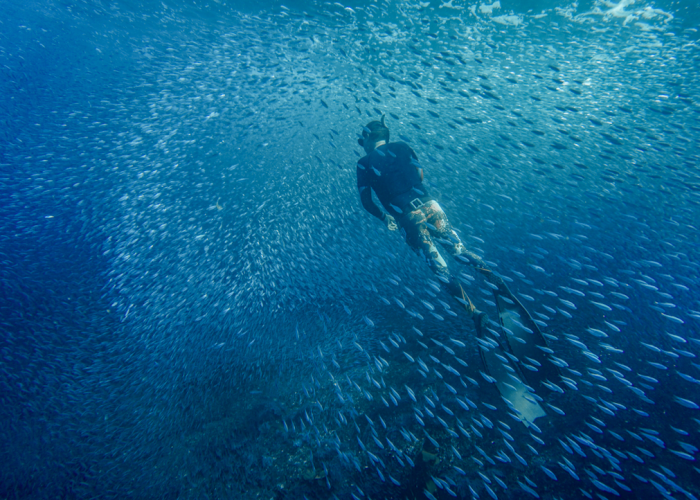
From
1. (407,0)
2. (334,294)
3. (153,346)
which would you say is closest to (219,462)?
(153,346)

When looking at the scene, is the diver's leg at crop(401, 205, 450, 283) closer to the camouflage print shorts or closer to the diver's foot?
the camouflage print shorts

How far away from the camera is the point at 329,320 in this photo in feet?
23.0

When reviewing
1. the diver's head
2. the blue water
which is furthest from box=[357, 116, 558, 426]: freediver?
the blue water

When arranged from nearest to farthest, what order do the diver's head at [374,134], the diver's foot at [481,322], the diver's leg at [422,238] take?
1. the diver's foot at [481,322]
2. the diver's leg at [422,238]
3. the diver's head at [374,134]

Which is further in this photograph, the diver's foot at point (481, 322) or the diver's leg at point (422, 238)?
the diver's leg at point (422, 238)

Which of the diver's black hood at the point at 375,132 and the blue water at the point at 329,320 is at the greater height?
the diver's black hood at the point at 375,132

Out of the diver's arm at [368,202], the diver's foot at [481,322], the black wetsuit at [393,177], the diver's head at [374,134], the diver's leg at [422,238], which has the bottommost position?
the diver's foot at [481,322]

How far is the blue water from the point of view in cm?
450

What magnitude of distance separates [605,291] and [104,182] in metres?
16.7

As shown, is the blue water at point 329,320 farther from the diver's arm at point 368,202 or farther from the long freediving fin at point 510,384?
the diver's arm at point 368,202

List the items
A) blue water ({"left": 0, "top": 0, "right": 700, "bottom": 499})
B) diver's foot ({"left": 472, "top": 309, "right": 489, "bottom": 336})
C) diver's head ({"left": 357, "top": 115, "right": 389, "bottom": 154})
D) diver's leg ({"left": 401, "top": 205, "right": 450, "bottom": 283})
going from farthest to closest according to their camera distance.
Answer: diver's head ({"left": 357, "top": 115, "right": 389, "bottom": 154})
diver's leg ({"left": 401, "top": 205, "right": 450, "bottom": 283})
blue water ({"left": 0, "top": 0, "right": 700, "bottom": 499})
diver's foot ({"left": 472, "top": 309, "right": 489, "bottom": 336})

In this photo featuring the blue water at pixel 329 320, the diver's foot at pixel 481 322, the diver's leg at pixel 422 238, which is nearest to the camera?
the diver's foot at pixel 481 322

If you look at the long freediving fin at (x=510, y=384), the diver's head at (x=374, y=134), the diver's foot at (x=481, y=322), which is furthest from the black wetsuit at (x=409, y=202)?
the long freediving fin at (x=510, y=384)

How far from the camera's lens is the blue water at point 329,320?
14.8 ft
